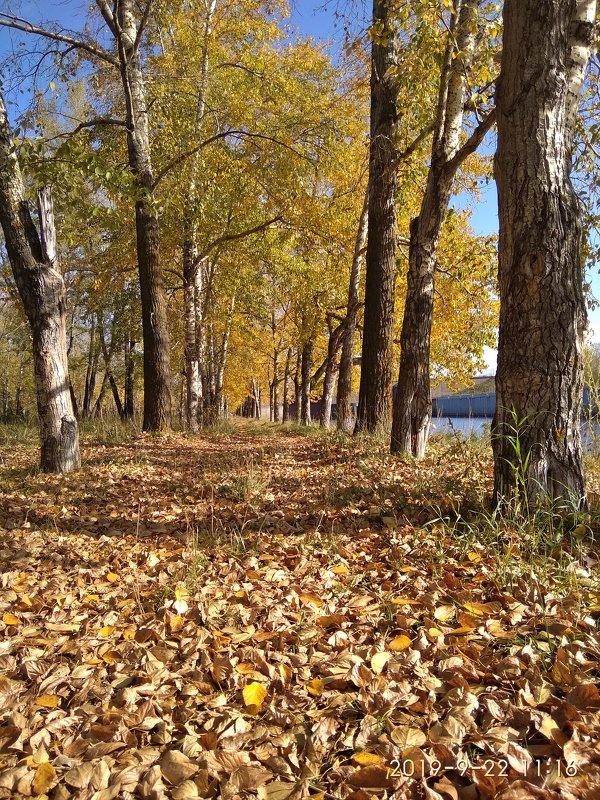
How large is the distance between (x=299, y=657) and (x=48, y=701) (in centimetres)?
101

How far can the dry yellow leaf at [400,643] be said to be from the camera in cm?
206

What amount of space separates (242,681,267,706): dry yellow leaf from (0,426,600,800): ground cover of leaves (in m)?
0.01

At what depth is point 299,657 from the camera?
6.72 feet

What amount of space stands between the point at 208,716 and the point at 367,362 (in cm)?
607

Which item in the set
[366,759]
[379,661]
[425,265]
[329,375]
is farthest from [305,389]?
[366,759]

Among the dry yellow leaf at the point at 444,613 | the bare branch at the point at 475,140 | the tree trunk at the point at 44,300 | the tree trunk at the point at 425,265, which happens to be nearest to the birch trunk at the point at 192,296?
the tree trunk at the point at 44,300

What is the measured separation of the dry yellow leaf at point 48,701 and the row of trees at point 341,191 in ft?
9.20

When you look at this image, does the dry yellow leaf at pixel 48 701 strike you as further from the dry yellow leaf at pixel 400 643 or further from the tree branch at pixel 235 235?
the tree branch at pixel 235 235

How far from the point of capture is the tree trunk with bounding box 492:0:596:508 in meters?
3.00

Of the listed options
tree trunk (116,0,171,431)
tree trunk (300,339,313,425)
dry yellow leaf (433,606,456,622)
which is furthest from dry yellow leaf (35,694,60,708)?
tree trunk (300,339,313,425)

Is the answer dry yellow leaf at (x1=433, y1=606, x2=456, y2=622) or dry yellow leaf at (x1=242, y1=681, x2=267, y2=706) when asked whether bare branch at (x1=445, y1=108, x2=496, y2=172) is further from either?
dry yellow leaf at (x1=242, y1=681, x2=267, y2=706)

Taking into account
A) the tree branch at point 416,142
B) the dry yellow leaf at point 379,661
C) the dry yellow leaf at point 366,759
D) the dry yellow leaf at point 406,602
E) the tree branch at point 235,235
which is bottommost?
the dry yellow leaf at point 366,759

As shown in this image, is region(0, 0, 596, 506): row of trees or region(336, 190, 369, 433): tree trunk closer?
region(0, 0, 596, 506): row of trees

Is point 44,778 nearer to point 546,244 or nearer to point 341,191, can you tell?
point 546,244
